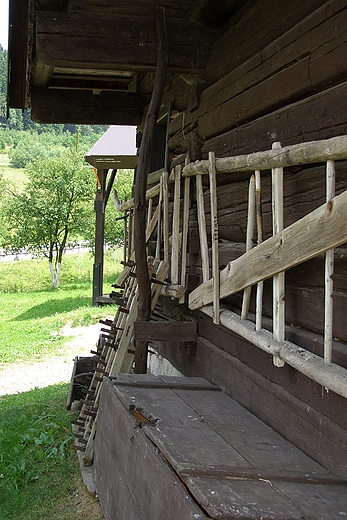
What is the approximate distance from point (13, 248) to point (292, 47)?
757 inches

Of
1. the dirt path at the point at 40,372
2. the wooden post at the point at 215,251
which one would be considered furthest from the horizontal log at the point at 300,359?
the dirt path at the point at 40,372

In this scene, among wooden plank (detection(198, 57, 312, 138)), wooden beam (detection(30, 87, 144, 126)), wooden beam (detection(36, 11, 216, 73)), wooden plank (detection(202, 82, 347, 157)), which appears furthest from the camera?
wooden beam (detection(30, 87, 144, 126))

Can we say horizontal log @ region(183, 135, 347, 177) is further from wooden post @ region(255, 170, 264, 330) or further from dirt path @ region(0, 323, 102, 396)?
dirt path @ region(0, 323, 102, 396)

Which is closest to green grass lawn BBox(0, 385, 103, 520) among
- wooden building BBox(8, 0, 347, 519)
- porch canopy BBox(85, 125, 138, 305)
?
wooden building BBox(8, 0, 347, 519)

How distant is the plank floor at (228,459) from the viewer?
1714 millimetres

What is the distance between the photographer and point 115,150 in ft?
33.8

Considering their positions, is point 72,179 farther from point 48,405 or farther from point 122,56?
point 122,56

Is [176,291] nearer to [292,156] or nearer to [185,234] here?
[185,234]

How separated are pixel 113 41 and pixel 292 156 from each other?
72.9 inches

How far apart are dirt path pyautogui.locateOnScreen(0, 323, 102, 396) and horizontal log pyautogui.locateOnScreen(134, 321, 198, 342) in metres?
4.28

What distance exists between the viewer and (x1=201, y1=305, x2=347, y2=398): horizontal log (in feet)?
6.31

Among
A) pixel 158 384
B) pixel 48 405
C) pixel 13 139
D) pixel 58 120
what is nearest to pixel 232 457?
pixel 158 384

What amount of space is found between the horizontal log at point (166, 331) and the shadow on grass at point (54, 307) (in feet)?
32.6

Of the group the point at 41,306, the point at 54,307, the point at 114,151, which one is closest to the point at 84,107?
the point at 114,151
